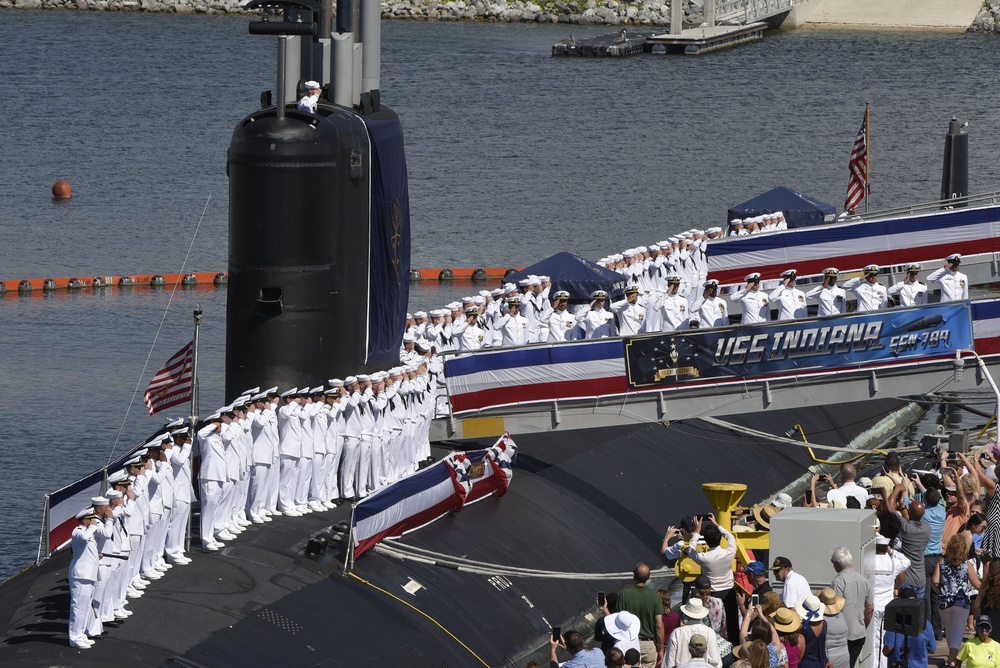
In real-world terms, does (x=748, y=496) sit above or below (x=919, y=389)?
below

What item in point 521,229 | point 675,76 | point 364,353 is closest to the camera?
point 364,353

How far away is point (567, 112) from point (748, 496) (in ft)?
185

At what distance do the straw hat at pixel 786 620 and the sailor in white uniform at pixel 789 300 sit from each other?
10.5 m

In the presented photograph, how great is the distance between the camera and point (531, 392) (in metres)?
21.0

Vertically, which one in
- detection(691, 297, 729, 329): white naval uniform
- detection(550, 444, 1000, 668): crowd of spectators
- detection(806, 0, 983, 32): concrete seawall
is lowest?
detection(550, 444, 1000, 668): crowd of spectators

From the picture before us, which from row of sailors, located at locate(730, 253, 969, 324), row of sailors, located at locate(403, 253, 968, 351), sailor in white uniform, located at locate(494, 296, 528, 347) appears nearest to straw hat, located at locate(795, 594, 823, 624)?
row of sailors, located at locate(403, 253, 968, 351)

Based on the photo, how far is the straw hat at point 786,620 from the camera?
13.6 meters

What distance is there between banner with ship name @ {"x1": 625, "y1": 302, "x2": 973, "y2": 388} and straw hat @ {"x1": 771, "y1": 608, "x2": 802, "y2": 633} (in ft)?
23.8

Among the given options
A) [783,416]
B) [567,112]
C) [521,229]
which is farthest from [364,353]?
[567,112]

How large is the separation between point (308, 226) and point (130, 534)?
412 cm

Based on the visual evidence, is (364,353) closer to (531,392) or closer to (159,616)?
(531,392)

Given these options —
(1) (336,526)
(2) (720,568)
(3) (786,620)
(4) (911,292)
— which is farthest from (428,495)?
(4) (911,292)

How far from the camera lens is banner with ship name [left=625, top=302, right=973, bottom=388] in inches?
810

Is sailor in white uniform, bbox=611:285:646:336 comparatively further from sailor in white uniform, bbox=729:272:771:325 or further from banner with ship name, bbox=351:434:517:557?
banner with ship name, bbox=351:434:517:557
